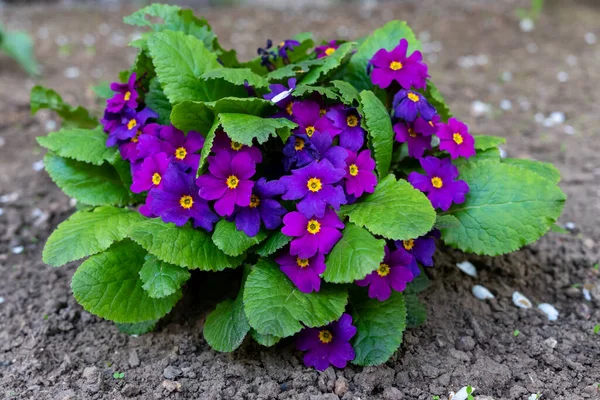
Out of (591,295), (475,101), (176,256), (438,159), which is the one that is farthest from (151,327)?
(475,101)

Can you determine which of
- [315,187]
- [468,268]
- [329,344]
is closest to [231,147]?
[315,187]

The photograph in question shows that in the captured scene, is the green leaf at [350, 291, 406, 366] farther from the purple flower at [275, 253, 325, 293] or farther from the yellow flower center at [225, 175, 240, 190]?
the yellow flower center at [225, 175, 240, 190]

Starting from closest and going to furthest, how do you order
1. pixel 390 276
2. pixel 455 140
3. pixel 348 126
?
pixel 390 276 → pixel 348 126 → pixel 455 140

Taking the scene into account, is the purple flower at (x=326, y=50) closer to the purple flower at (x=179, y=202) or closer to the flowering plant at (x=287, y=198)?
the flowering plant at (x=287, y=198)

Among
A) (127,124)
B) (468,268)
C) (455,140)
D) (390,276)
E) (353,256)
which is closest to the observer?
(353,256)

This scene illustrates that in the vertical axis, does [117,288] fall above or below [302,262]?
below

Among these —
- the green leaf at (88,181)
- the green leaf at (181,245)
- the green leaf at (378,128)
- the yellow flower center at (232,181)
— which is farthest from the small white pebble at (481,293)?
the green leaf at (88,181)

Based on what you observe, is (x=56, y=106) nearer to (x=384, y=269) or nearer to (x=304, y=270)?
(x=304, y=270)
